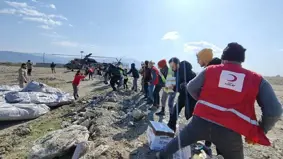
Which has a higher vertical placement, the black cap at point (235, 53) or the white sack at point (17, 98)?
the black cap at point (235, 53)

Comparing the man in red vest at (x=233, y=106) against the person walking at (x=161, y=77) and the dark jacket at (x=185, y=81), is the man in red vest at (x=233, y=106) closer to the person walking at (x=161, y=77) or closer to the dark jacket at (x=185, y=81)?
the dark jacket at (x=185, y=81)

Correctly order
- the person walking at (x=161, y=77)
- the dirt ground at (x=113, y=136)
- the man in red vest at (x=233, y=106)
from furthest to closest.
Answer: the person walking at (x=161, y=77)
the dirt ground at (x=113, y=136)
the man in red vest at (x=233, y=106)

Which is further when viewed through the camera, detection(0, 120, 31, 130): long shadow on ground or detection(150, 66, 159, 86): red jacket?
detection(150, 66, 159, 86): red jacket

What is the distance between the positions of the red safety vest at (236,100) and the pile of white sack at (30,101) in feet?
24.5

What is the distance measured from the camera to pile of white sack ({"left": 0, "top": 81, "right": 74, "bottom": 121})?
8.41 metres

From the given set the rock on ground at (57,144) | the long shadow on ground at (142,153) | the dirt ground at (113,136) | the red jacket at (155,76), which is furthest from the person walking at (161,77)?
the long shadow on ground at (142,153)

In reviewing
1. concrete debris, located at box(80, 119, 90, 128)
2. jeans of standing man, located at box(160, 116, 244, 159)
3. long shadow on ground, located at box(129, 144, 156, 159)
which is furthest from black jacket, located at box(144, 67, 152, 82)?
jeans of standing man, located at box(160, 116, 244, 159)

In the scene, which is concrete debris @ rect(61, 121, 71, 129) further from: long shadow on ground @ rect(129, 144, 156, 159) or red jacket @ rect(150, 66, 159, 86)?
long shadow on ground @ rect(129, 144, 156, 159)

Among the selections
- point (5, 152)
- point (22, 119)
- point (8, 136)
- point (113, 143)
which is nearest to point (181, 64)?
point (113, 143)

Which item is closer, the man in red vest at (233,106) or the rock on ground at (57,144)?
the man in red vest at (233,106)

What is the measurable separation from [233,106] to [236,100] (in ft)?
0.22

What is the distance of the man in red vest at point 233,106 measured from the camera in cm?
254

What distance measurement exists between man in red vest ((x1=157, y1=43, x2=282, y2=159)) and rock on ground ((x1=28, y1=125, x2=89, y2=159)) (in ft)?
9.53

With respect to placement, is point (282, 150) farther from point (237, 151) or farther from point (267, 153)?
point (237, 151)
